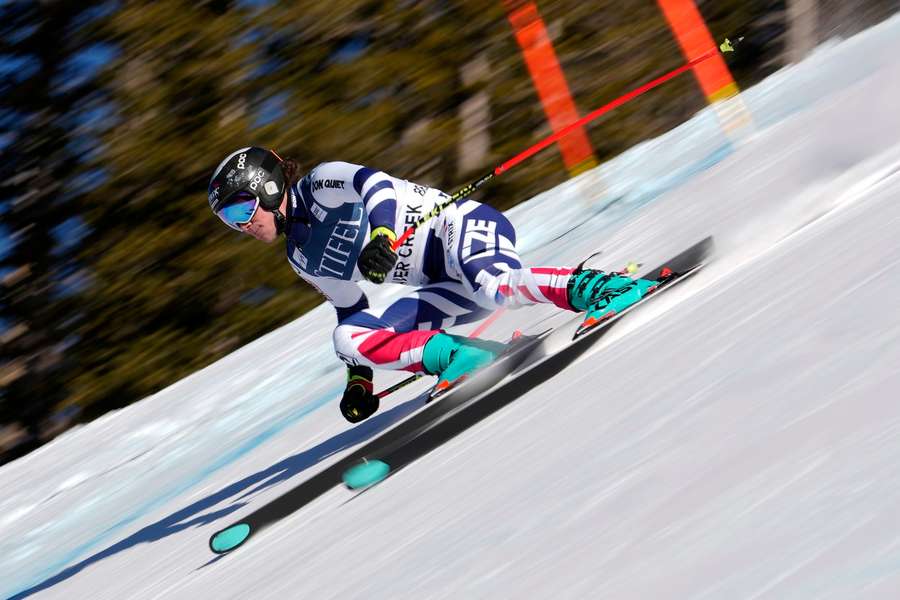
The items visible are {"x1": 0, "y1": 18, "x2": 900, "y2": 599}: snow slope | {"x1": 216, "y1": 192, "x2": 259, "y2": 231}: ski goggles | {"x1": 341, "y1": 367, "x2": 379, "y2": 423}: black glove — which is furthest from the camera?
{"x1": 341, "y1": 367, "x2": 379, "y2": 423}: black glove

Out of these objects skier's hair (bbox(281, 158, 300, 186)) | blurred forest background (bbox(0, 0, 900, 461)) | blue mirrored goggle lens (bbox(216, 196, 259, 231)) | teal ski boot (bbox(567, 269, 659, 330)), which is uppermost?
blurred forest background (bbox(0, 0, 900, 461))

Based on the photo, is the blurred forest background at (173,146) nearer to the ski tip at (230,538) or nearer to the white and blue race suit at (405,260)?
the white and blue race suit at (405,260)

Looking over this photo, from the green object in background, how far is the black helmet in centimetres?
93

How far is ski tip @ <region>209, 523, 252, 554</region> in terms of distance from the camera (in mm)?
3691

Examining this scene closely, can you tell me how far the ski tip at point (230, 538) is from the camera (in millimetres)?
3691

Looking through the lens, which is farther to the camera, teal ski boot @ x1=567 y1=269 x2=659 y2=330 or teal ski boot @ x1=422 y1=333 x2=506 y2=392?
teal ski boot @ x1=422 y1=333 x2=506 y2=392

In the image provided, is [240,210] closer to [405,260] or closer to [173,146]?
[405,260]

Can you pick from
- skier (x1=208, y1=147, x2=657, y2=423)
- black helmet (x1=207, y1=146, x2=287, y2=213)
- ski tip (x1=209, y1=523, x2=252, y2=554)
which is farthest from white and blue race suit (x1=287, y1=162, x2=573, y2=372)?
ski tip (x1=209, y1=523, x2=252, y2=554)

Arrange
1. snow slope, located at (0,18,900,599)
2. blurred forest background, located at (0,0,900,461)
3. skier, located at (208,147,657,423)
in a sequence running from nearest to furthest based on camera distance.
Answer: snow slope, located at (0,18,900,599), skier, located at (208,147,657,423), blurred forest background, located at (0,0,900,461)

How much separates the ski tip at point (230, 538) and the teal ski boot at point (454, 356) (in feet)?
2.38

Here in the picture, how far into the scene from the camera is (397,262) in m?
4.17

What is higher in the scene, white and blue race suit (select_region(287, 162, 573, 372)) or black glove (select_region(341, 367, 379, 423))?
white and blue race suit (select_region(287, 162, 573, 372))

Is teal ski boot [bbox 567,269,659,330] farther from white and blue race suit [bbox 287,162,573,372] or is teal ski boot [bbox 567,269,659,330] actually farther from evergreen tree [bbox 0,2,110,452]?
evergreen tree [bbox 0,2,110,452]

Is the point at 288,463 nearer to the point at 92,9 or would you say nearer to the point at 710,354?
the point at 710,354
